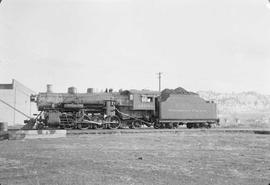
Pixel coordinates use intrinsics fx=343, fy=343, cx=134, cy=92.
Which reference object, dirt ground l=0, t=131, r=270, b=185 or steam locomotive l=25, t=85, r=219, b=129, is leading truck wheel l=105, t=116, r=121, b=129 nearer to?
steam locomotive l=25, t=85, r=219, b=129

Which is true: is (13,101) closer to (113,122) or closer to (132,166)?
(113,122)

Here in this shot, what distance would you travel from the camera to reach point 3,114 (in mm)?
37938

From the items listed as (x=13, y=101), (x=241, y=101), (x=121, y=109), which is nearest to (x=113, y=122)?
(x=121, y=109)

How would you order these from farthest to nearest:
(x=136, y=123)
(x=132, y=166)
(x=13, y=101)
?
(x=13, y=101)
(x=136, y=123)
(x=132, y=166)

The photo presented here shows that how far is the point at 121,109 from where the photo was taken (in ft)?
81.1

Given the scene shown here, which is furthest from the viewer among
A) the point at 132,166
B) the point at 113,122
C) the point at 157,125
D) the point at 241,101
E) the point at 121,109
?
the point at 241,101

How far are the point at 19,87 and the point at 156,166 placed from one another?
32906 millimetres

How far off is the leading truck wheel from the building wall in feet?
59.1

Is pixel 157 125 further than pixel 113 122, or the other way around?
pixel 157 125

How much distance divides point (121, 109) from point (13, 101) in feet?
58.8

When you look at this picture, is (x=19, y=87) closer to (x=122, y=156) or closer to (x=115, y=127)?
(x=115, y=127)

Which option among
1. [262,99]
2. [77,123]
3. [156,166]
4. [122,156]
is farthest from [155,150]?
[262,99]

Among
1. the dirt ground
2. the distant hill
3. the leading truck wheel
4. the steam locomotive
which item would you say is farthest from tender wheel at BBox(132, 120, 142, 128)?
the distant hill

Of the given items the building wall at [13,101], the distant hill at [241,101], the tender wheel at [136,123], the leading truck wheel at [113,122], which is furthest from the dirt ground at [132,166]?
the distant hill at [241,101]
